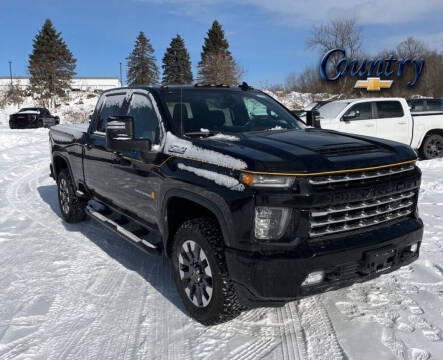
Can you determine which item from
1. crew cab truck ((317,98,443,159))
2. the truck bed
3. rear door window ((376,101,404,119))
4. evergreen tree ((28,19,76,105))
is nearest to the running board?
the truck bed

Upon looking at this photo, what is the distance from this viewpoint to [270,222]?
2.57 m

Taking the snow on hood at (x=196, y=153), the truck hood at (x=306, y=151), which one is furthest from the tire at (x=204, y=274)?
the truck hood at (x=306, y=151)

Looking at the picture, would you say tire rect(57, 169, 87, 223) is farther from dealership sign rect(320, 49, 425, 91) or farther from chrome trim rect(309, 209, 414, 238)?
dealership sign rect(320, 49, 425, 91)

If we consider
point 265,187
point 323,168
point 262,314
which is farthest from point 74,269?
point 323,168

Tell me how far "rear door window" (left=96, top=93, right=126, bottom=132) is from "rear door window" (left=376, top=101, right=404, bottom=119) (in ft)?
26.2

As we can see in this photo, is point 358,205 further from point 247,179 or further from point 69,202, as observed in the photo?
point 69,202

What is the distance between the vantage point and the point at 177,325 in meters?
3.16

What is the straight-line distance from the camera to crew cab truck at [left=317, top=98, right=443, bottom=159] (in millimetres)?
10461

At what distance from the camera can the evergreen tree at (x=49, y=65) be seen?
141 feet

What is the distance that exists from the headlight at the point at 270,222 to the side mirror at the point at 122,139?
1.28 meters

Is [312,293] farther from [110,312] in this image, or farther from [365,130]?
[365,130]

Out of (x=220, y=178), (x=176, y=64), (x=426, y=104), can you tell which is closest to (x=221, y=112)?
(x=220, y=178)

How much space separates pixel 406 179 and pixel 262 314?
1.53 m

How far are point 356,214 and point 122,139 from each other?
6.34 feet
